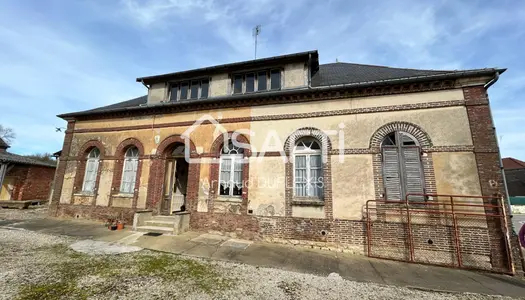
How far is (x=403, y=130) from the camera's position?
22.1ft

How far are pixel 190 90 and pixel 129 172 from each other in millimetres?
4463

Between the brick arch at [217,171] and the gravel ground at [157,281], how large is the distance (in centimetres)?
258

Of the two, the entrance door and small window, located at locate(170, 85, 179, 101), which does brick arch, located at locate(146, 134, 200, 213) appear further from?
small window, located at locate(170, 85, 179, 101)

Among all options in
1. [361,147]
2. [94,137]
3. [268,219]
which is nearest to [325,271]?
[268,219]

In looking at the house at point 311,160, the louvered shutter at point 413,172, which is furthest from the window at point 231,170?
the louvered shutter at point 413,172

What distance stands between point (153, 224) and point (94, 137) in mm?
5532

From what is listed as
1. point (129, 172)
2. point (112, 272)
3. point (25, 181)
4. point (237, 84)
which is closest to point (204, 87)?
point (237, 84)

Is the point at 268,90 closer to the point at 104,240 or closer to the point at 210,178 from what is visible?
the point at 210,178

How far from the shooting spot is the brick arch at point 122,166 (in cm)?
902

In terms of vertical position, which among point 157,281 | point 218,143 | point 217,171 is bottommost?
point 157,281

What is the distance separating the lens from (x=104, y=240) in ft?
22.2

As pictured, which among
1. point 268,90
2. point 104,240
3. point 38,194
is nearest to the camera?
point 104,240

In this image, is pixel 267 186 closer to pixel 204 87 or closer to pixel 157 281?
pixel 157 281

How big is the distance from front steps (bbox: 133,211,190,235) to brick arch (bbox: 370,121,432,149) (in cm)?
674
